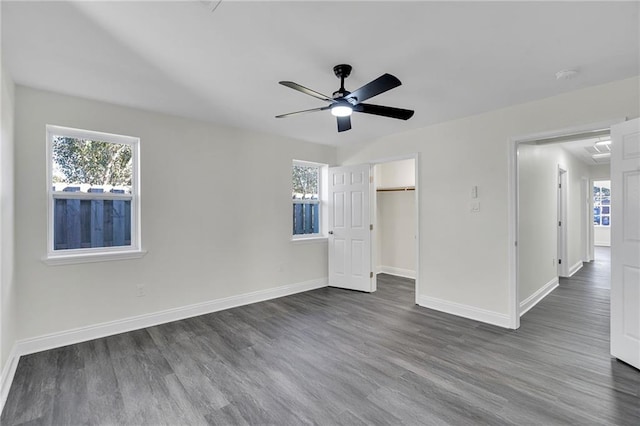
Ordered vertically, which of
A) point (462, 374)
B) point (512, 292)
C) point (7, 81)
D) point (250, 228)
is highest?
point (7, 81)

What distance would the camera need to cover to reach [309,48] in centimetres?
213

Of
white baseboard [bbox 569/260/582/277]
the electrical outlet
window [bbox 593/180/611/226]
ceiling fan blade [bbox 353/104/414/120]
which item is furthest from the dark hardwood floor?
window [bbox 593/180/611/226]

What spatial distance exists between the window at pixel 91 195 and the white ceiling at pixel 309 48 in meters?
0.53

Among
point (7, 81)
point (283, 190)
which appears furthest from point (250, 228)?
point (7, 81)

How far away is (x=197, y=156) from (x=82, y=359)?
243cm

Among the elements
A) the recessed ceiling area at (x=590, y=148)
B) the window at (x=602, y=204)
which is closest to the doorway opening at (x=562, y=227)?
the recessed ceiling area at (x=590, y=148)

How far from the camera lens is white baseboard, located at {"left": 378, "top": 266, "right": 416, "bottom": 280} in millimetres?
5785

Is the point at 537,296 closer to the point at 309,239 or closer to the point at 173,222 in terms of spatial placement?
the point at 309,239

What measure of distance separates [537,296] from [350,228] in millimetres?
2924

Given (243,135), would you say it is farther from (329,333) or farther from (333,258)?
(329,333)

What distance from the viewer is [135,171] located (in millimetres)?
3475

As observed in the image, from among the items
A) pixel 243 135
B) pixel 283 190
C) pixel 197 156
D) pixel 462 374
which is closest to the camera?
pixel 462 374

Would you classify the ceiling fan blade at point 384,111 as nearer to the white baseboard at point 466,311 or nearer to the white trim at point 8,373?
the white baseboard at point 466,311

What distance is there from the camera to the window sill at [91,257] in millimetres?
2902
